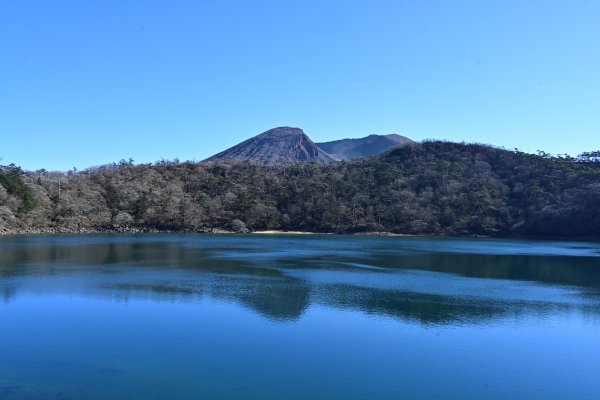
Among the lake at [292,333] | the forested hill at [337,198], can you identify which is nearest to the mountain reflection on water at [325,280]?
the lake at [292,333]

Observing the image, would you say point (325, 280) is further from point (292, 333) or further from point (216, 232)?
point (216, 232)

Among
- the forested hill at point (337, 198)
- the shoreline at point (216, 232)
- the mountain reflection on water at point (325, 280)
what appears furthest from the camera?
the forested hill at point (337, 198)

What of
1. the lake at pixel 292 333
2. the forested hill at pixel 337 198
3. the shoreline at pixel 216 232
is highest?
the forested hill at pixel 337 198

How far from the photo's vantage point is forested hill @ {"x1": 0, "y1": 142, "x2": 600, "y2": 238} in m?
87.2

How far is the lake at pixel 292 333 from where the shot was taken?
14.6m

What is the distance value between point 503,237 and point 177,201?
58135mm

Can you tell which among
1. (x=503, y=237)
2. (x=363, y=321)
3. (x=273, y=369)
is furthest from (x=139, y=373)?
(x=503, y=237)

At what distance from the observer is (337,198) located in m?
101

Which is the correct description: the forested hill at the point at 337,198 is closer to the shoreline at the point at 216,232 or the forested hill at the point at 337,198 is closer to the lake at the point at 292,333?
the shoreline at the point at 216,232

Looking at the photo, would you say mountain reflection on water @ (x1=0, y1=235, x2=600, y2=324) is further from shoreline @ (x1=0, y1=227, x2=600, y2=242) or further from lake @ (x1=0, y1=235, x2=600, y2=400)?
shoreline @ (x1=0, y1=227, x2=600, y2=242)

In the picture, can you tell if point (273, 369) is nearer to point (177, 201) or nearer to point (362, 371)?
point (362, 371)

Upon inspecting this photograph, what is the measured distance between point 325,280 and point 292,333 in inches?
554

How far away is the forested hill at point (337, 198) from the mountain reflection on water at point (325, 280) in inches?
1450

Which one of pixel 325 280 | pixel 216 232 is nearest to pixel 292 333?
pixel 325 280
